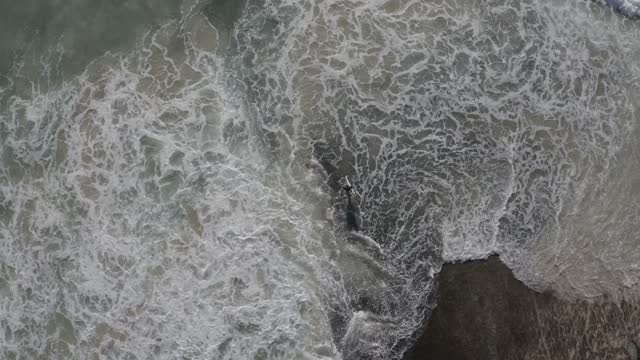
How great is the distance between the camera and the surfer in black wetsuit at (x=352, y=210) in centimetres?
667

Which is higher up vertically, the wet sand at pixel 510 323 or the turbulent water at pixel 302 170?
the turbulent water at pixel 302 170

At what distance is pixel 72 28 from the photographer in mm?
7062

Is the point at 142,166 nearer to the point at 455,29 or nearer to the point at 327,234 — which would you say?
the point at 327,234

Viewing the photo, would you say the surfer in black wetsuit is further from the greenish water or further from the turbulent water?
the greenish water

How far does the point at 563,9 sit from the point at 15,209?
7.21 meters

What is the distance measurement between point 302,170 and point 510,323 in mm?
2977

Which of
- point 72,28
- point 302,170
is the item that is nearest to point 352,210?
point 302,170

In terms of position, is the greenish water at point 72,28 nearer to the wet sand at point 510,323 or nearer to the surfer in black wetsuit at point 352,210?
the surfer in black wetsuit at point 352,210

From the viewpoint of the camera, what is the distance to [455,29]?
683 cm

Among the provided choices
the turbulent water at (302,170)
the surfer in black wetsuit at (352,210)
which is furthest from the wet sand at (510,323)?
the surfer in black wetsuit at (352,210)

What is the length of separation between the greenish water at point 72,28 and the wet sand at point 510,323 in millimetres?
4808

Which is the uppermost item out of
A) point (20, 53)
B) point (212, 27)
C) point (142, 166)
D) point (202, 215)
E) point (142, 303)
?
point (20, 53)

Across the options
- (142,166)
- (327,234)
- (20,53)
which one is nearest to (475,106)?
(327,234)

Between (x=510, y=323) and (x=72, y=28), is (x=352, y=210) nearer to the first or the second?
(x=510, y=323)
